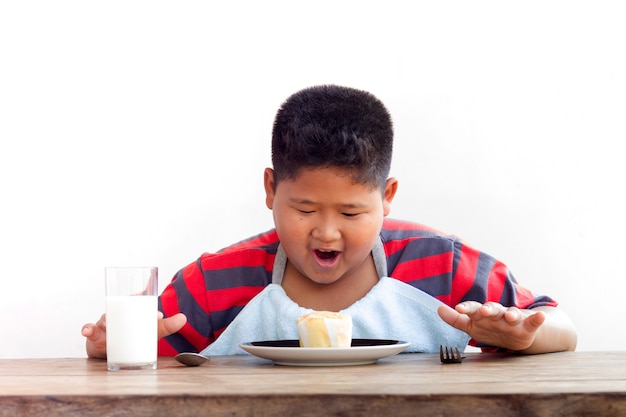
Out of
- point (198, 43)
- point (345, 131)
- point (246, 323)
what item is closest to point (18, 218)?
point (198, 43)

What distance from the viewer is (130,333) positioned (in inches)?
51.4

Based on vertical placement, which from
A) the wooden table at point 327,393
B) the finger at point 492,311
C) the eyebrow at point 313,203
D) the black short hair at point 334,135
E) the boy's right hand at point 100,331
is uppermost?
the black short hair at point 334,135

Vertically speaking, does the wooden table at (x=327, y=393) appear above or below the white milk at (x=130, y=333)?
below

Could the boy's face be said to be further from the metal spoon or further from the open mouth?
the metal spoon

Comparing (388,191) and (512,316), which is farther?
(388,191)

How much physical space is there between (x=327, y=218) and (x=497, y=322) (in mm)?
427

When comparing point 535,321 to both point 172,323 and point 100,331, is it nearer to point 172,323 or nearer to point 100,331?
point 172,323

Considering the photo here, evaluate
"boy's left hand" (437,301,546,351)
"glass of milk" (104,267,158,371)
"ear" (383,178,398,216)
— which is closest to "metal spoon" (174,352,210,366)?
"glass of milk" (104,267,158,371)

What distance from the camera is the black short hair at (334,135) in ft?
5.68

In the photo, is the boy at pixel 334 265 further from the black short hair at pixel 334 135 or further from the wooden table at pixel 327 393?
the wooden table at pixel 327 393

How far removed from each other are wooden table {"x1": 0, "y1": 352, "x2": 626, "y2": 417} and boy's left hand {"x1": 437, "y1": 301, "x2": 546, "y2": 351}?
218 millimetres

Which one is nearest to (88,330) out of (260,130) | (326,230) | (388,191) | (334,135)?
(326,230)

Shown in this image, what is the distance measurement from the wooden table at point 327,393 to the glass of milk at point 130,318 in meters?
0.09

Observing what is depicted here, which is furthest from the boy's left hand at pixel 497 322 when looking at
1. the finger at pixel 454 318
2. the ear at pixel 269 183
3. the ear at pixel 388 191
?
the ear at pixel 269 183
